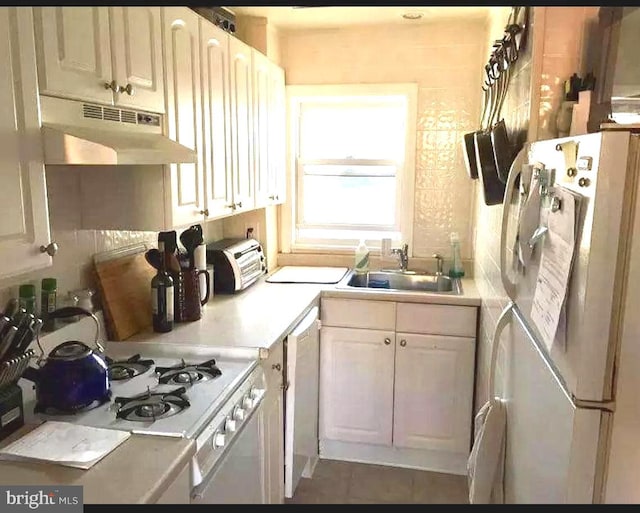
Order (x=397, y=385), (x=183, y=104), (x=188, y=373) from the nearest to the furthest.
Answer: (x=188, y=373) → (x=183, y=104) → (x=397, y=385)

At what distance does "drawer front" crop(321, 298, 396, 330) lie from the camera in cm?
290

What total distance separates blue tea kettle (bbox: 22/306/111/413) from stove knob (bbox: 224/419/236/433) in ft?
1.22

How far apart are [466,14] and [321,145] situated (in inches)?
44.0

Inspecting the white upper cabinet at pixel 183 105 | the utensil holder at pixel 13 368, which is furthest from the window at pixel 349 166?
the utensil holder at pixel 13 368

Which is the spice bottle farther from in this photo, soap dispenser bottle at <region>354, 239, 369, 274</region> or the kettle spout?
soap dispenser bottle at <region>354, 239, 369, 274</region>

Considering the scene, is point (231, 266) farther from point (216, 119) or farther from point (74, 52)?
point (74, 52)

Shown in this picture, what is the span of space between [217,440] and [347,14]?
7.70ft

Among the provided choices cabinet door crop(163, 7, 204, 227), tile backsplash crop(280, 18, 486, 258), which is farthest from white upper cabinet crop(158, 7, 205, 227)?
tile backsplash crop(280, 18, 486, 258)

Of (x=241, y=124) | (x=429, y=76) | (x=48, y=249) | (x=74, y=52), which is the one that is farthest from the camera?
(x=429, y=76)

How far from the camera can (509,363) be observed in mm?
1770

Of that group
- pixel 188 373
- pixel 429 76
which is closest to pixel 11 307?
pixel 188 373

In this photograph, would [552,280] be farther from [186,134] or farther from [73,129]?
[186,134]

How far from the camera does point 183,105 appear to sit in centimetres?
208

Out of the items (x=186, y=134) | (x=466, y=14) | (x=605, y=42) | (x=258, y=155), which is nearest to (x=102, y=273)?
(x=186, y=134)
